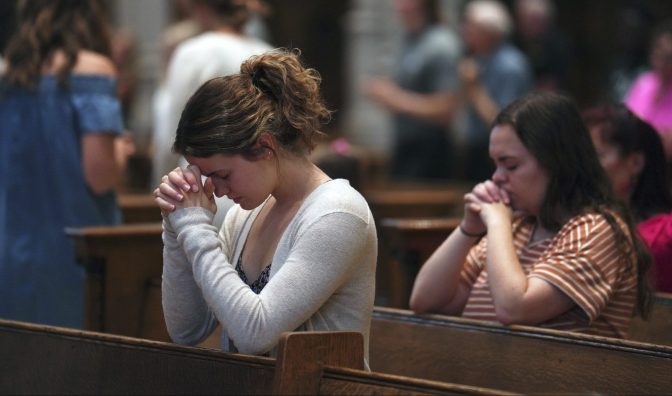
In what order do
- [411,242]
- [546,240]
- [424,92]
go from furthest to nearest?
[424,92], [411,242], [546,240]

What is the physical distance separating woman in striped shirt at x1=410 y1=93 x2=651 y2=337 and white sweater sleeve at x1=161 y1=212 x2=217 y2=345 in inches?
28.0

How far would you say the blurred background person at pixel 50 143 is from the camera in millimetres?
3980

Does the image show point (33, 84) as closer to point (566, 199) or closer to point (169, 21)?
point (566, 199)

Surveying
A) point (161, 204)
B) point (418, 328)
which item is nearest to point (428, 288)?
point (418, 328)

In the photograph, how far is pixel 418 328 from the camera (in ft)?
10.6

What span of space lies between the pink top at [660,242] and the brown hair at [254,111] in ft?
3.88

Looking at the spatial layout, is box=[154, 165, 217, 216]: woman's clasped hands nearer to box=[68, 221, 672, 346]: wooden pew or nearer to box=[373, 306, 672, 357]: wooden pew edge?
box=[373, 306, 672, 357]: wooden pew edge

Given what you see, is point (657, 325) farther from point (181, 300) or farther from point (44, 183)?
point (44, 183)

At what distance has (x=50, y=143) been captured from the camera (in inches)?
158

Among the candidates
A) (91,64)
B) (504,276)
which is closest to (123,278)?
(91,64)

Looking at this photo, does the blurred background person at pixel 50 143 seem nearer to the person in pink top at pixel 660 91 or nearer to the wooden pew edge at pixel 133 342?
the wooden pew edge at pixel 133 342

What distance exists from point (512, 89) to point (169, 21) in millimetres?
6817

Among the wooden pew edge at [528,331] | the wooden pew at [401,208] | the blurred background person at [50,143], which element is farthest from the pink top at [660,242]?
the wooden pew at [401,208]

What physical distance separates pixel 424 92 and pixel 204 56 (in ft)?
9.92
